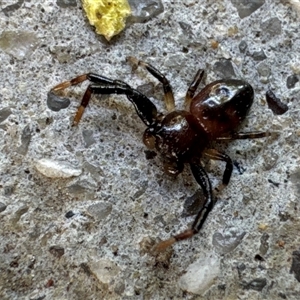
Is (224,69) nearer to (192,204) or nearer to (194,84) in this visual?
(194,84)

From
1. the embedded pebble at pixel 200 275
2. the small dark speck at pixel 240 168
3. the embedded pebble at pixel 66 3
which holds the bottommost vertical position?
the embedded pebble at pixel 200 275

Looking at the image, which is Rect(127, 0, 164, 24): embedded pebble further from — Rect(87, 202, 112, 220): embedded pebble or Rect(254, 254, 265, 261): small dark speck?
Rect(254, 254, 265, 261): small dark speck

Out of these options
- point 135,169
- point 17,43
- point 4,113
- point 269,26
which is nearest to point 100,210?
point 135,169

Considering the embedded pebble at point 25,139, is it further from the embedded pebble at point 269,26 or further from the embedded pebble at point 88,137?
the embedded pebble at point 269,26

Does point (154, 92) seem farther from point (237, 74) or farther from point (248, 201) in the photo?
point (248, 201)

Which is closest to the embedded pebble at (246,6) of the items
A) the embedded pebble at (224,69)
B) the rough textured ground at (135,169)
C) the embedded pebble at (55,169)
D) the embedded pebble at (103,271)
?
the rough textured ground at (135,169)

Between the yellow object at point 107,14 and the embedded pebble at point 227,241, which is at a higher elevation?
the yellow object at point 107,14

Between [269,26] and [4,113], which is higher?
[269,26]
